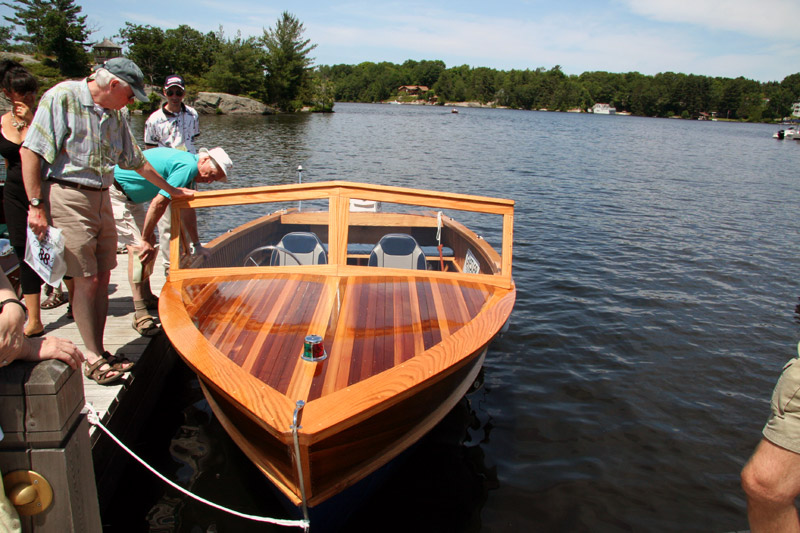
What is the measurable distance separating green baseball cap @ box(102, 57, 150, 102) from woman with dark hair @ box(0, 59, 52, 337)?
993 millimetres

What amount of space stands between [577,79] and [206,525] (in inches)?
6388

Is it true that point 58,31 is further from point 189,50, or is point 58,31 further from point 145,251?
point 145,251

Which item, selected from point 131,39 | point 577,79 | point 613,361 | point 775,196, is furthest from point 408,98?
point 613,361

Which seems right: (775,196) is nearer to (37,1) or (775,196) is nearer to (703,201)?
(703,201)

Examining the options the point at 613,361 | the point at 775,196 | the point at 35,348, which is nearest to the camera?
the point at 35,348

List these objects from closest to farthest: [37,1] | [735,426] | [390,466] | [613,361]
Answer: [390,466], [735,426], [613,361], [37,1]

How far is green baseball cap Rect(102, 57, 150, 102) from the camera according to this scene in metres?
3.15

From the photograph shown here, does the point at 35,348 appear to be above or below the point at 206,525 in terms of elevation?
above

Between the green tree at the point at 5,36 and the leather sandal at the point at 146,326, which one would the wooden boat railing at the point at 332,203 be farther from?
the green tree at the point at 5,36

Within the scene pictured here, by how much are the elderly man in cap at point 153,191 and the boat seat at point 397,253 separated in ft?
4.75

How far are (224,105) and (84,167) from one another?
50.2 m

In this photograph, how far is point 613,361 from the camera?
5961 millimetres

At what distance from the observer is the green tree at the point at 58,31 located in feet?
158

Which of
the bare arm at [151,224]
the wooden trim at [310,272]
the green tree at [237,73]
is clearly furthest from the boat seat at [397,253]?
the green tree at [237,73]
